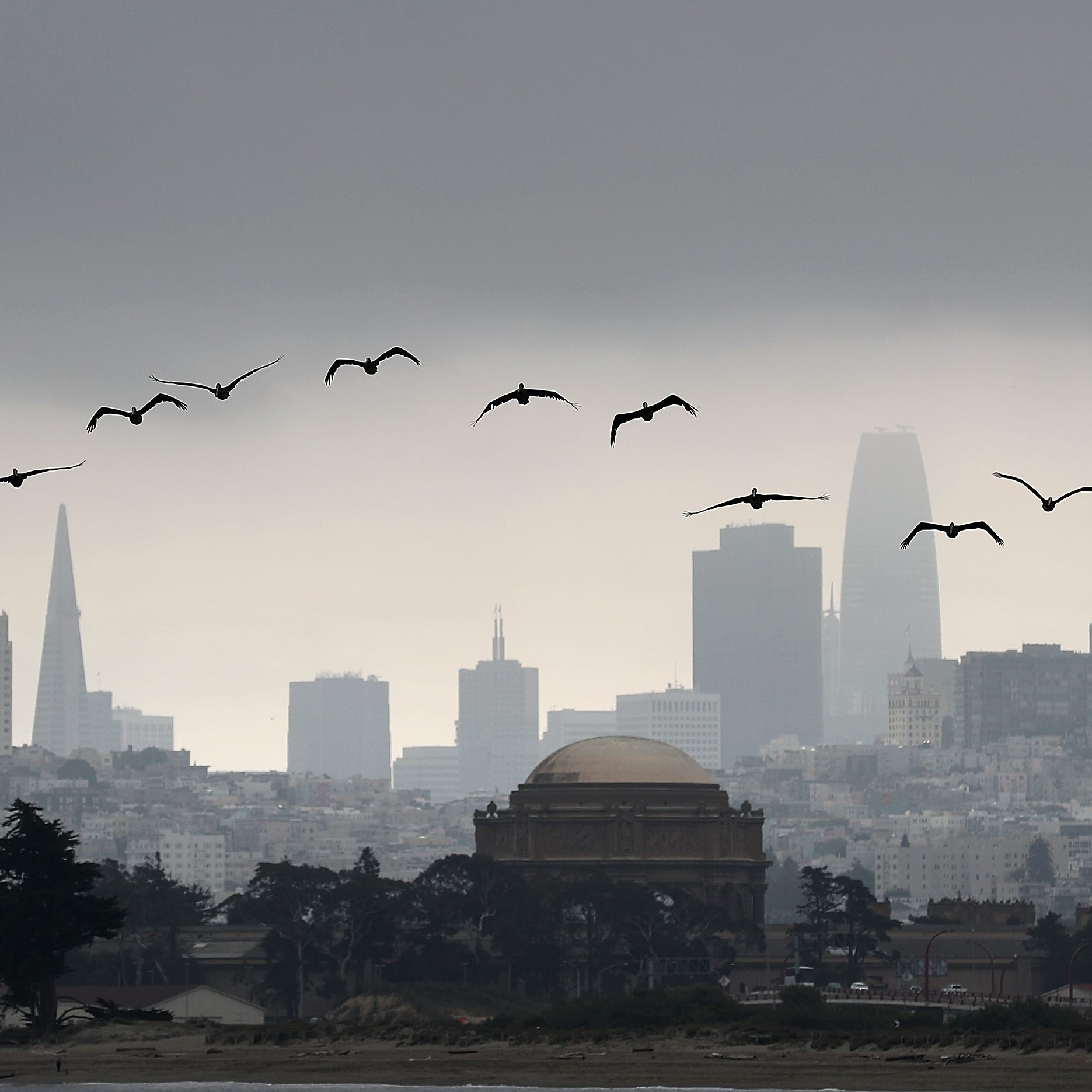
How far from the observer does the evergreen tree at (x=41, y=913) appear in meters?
108

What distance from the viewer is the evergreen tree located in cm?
10838

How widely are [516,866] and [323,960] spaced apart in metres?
27.2

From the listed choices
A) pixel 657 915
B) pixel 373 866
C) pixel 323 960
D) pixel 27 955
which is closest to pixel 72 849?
pixel 27 955

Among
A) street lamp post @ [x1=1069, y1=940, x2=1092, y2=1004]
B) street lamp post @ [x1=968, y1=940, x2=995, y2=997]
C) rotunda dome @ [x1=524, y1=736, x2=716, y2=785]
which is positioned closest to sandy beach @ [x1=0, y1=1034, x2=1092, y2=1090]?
street lamp post @ [x1=1069, y1=940, x2=1092, y2=1004]

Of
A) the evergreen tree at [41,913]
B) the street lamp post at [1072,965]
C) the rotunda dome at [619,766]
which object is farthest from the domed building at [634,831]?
the evergreen tree at [41,913]

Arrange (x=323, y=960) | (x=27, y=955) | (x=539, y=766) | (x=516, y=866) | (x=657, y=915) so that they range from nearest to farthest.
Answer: (x=27, y=955), (x=323, y=960), (x=657, y=915), (x=516, y=866), (x=539, y=766)

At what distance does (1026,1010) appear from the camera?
114 meters

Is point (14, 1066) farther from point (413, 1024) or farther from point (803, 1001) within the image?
point (803, 1001)

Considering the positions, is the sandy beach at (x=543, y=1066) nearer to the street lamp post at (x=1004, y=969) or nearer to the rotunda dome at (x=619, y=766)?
the street lamp post at (x=1004, y=969)

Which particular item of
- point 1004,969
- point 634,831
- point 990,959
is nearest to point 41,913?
point 990,959

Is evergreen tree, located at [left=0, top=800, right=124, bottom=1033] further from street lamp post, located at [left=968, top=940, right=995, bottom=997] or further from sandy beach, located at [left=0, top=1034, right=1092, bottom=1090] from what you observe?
street lamp post, located at [left=968, top=940, right=995, bottom=997]

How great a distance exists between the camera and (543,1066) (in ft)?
342

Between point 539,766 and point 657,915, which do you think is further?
point 539,766

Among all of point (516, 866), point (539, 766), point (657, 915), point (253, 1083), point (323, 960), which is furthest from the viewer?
point (539, 766)
